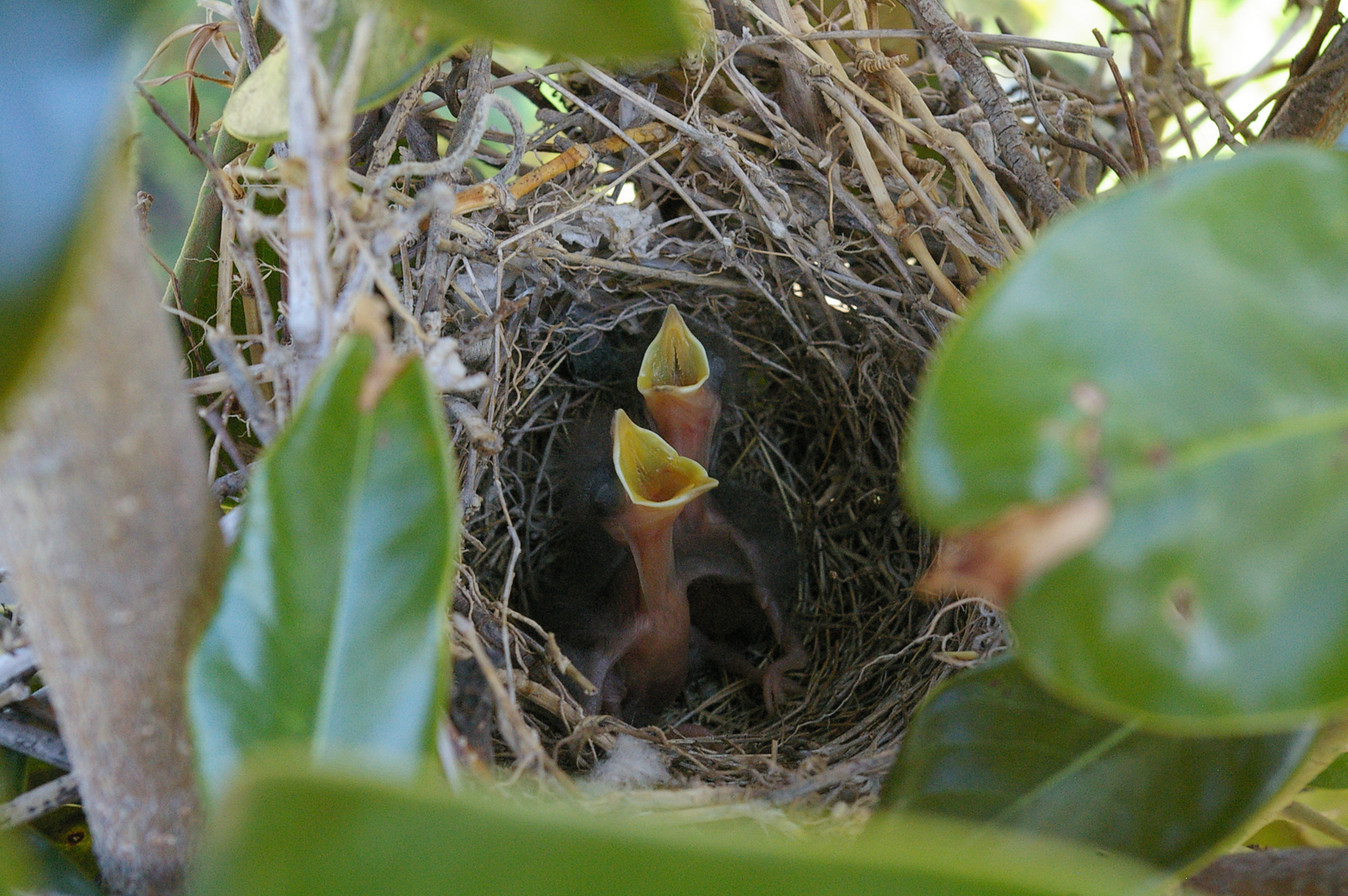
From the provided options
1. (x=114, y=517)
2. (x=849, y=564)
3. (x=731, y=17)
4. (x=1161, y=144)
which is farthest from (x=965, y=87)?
(x=114, y=517)

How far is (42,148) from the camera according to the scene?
0.20 m

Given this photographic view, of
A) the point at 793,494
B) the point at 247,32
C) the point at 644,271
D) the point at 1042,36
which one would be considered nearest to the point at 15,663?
the point at 247,32

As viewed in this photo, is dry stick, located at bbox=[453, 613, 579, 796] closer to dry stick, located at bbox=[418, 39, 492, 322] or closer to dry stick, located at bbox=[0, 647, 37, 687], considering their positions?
dry stick, located at bbox=[0, 647, 37, 687]

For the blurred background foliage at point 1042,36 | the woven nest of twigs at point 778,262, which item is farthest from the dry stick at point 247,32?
the blurred background foliage at point 1042,36

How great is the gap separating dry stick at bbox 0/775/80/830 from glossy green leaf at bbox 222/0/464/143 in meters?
0.32

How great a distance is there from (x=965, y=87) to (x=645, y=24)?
0.72 meters

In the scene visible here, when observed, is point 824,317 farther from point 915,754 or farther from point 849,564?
point 915,754

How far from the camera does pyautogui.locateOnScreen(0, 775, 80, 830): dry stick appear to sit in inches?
17.4

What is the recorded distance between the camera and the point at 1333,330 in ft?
0.99

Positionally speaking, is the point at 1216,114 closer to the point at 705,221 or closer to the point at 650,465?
the point at 705,221

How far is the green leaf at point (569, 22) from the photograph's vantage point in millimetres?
265

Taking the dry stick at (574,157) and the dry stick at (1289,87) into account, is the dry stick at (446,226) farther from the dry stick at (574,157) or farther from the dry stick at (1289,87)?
the dry stick at (1289,87)

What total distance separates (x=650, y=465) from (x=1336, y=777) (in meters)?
0.75

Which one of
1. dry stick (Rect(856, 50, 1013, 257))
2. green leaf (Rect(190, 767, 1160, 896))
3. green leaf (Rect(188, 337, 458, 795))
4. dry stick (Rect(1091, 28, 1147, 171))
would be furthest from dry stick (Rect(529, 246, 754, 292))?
green leaf (Rect(190, 767, 1160, 896))
